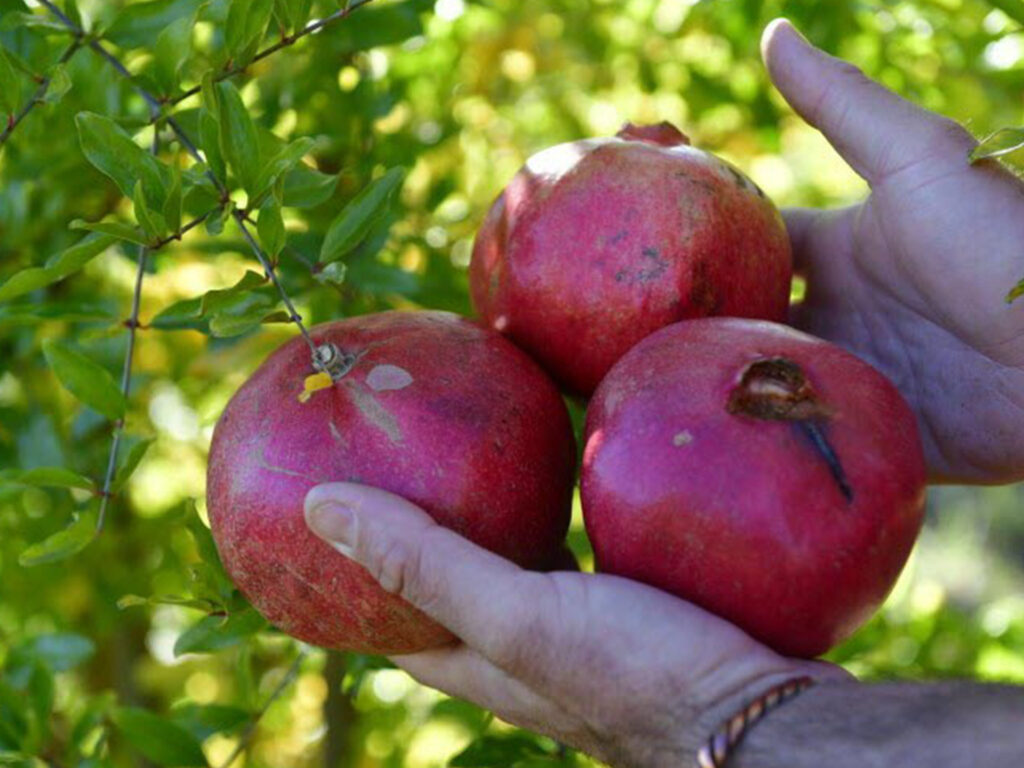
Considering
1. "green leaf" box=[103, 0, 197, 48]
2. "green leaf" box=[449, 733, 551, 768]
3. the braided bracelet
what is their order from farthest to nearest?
"green leaf" box=[449, 733, 551, 768], "green leaf" box=[103, 0, 197, 48], the braided bracelet

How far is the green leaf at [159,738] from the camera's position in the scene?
159 centimetres

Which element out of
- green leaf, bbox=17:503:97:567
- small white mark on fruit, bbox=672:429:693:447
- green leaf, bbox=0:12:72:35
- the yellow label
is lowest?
green leaf, bbox=17:503:97:567

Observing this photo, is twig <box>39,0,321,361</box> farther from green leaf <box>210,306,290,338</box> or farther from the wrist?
the wrist

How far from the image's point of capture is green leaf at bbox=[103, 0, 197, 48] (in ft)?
4.76

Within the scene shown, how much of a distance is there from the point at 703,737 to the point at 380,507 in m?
0.36

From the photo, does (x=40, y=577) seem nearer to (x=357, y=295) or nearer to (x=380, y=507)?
(x=357, y=295)

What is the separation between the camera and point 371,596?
125 cm

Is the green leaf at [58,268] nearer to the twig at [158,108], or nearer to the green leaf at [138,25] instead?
the twig at [158,108]

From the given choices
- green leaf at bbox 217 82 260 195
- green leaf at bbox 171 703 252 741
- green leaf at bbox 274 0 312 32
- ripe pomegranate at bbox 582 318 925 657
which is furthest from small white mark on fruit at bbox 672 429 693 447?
green leaf at bbox 171 703 252 741

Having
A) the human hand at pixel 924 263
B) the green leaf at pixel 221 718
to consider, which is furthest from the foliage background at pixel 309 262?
the human hand at pixel 924 263

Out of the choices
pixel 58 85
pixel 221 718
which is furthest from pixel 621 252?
pixel 221 718

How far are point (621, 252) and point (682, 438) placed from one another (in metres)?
0.28

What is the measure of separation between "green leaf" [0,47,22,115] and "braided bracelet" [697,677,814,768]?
36.7 inches

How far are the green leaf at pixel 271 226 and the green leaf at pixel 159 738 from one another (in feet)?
2.22
